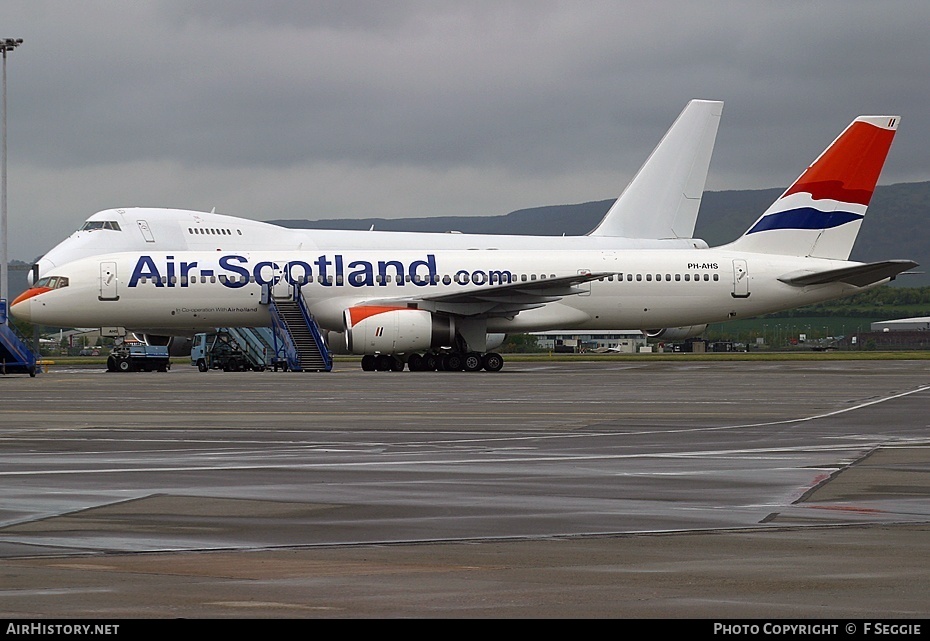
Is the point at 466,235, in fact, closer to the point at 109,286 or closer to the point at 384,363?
the point at 384,363

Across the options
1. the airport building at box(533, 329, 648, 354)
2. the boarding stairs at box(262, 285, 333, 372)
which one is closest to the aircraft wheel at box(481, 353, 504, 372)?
the boarding stairs at box(262, 285, 333, 372)

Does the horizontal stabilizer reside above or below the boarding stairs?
above

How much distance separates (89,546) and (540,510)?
11.4 ft

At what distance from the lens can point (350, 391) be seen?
98.9 ft

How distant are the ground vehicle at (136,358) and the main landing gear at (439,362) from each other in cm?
856

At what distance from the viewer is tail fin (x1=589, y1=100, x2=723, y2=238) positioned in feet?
203

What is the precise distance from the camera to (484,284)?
47.1 meters

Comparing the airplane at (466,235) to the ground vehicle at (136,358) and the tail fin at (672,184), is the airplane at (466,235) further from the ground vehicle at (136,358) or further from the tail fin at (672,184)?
the ground vehicle at (136,358)

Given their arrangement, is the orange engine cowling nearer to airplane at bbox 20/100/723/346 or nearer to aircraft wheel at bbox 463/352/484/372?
aircraft wheel at bbox 463/352/484/372

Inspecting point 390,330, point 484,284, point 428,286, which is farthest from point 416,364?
point 484,284

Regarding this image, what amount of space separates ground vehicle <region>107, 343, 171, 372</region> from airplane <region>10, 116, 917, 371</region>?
3131mm

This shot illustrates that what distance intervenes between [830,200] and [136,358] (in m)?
25.8

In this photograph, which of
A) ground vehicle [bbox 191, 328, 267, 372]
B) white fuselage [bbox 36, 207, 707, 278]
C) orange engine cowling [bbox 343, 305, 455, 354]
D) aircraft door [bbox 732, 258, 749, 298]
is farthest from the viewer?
white fuselage [bbox 36, 207, 707, 278]

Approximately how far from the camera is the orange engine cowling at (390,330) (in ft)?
142
